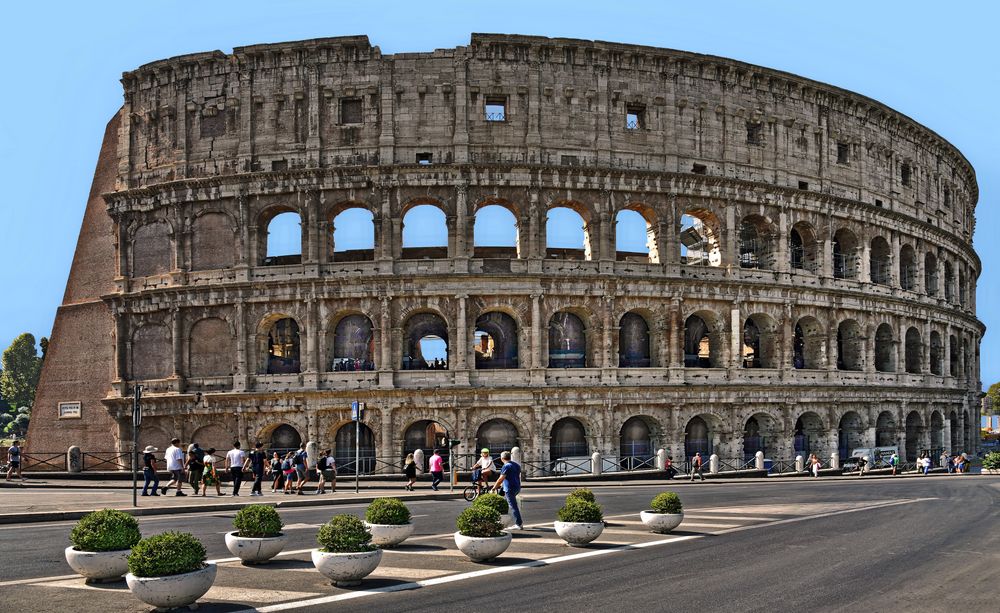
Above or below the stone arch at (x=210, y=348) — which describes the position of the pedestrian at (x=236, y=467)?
below

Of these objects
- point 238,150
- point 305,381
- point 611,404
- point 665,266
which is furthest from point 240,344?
point 665,266

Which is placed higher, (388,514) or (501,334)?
(501,334)

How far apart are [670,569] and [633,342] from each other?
86.9 feet

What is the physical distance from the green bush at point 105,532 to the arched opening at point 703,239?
106ft

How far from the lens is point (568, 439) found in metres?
37.7

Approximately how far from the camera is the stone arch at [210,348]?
126 ft

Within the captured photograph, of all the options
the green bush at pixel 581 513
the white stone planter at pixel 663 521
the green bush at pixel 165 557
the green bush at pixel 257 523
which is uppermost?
the green bush at pixel 165 557

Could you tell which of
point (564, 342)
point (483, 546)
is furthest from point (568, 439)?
point (483, 546)

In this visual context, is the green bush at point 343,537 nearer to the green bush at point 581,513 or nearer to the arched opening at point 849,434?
the green bush at point 581,513

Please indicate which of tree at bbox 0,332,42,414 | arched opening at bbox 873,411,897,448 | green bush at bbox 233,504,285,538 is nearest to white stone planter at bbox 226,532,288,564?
green bush at bbox 233,504,285,538

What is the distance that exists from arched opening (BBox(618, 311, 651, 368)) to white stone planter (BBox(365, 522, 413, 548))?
82.2ft

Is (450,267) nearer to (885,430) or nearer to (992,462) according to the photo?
(885,430)

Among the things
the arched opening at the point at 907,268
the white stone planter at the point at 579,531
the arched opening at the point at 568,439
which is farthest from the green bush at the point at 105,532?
the arched opening at the point at 907,268

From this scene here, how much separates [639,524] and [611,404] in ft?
60.6
